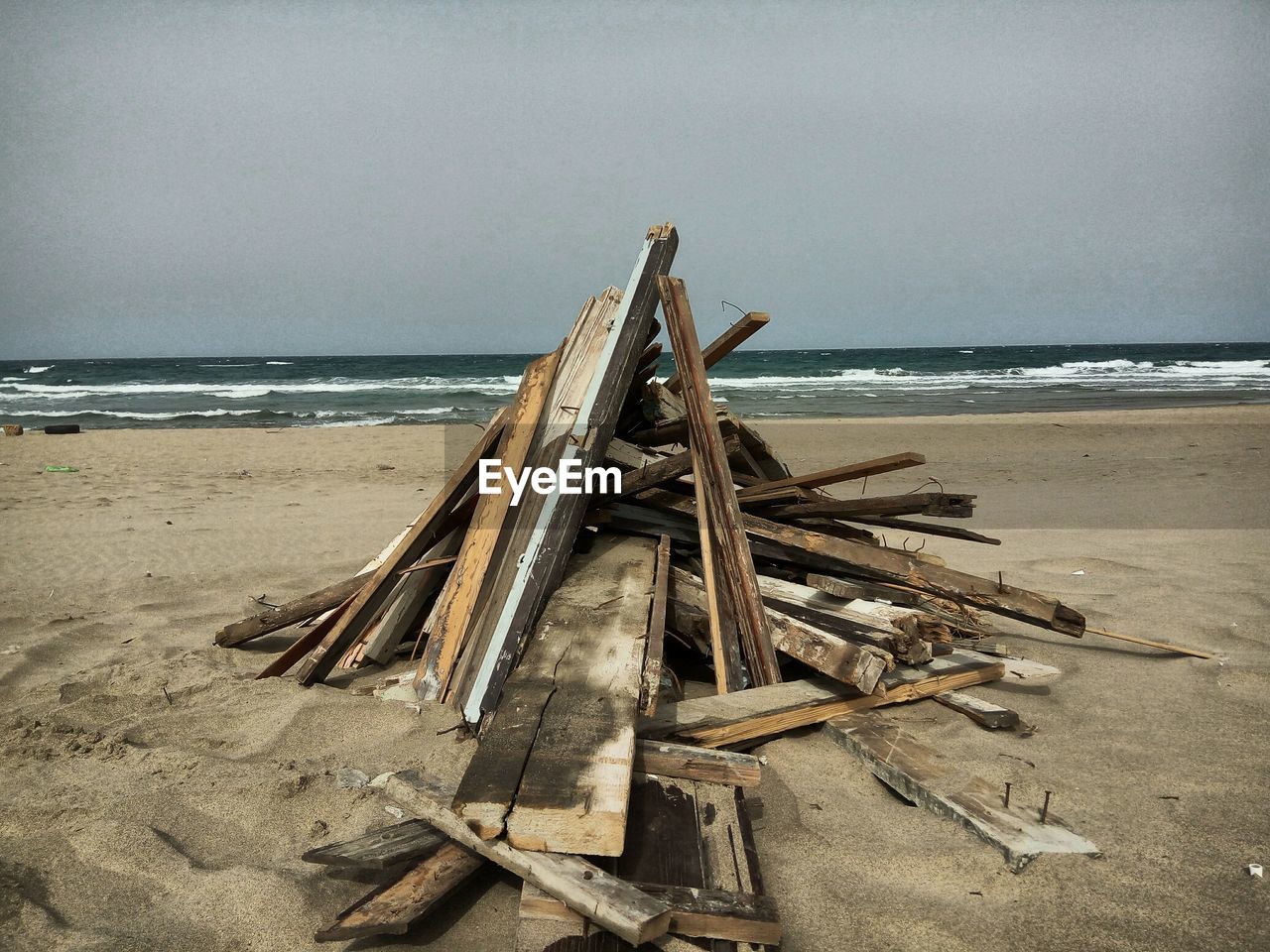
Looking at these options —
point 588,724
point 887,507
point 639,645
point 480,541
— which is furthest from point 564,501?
point 887,507

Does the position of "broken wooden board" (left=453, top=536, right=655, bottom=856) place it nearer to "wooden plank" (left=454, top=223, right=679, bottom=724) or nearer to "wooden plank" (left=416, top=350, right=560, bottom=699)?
"wooden plank" (left=454, top=223, right=679, bottom=724)

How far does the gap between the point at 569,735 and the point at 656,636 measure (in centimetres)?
87

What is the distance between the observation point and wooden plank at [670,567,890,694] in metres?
3.13

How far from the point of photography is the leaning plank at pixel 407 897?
2057 mm

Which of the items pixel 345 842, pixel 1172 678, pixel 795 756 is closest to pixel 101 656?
pixel 345 842

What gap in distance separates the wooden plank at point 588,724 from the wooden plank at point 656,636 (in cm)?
4

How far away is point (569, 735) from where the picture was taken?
2482mm

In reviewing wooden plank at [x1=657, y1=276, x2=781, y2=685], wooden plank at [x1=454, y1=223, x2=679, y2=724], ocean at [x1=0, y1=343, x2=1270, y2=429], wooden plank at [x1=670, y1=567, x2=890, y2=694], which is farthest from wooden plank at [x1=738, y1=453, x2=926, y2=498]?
ocean at [x1=0, y1=343, x2=1270, y2=429]

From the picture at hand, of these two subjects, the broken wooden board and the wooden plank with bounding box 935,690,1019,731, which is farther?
the wooden plank with bounding box 935,690,1019,731

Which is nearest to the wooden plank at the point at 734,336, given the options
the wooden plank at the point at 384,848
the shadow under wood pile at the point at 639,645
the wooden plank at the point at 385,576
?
the shadow under wood pile at the point at 639,645

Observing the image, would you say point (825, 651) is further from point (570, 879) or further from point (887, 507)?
point (570, 879)

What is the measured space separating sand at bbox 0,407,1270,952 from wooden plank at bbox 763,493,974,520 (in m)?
0.88

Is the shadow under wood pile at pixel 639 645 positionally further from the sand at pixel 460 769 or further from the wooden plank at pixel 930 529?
the sand at pixel 460 769

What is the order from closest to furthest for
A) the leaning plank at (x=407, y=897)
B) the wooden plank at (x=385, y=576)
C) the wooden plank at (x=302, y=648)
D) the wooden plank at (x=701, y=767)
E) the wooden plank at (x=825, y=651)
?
the leaning plank at (x=407, y=897) < the wooden plank at (x=701, y=767) < the wooden plank at (x=825, y=651) < the wooden plank at (x=385, y=576) < the wooden plank at (x=302, y=648)
